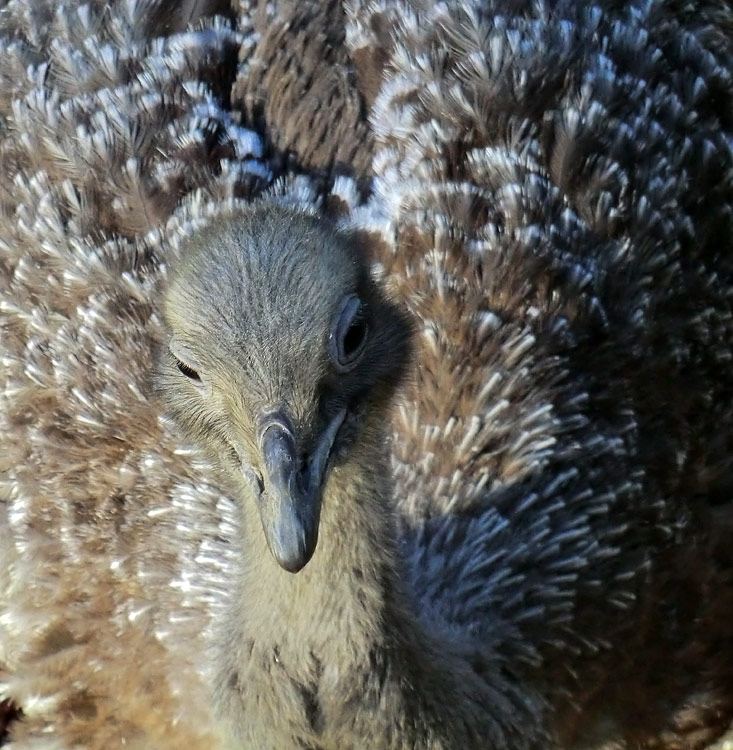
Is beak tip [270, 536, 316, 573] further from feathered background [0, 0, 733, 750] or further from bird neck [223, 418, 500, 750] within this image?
feathered background [0, 0, 733, 750]

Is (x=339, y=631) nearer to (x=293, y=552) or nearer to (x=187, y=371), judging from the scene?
(x=293, y=552)

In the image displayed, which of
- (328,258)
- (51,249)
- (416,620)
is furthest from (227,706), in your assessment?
(51,249)

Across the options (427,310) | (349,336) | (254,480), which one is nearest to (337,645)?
(254,480)

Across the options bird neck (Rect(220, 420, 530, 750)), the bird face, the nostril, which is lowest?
bird neck (Rect(220, 420, 530, 750))

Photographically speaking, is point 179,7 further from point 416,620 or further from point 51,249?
point 416,620

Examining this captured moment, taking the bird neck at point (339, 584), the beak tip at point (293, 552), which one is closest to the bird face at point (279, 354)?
the beak tip at point (293, 552)

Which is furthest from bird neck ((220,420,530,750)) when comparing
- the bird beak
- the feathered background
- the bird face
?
the feathered background

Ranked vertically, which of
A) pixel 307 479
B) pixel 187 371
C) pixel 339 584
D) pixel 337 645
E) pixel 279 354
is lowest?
pixel 337 645
